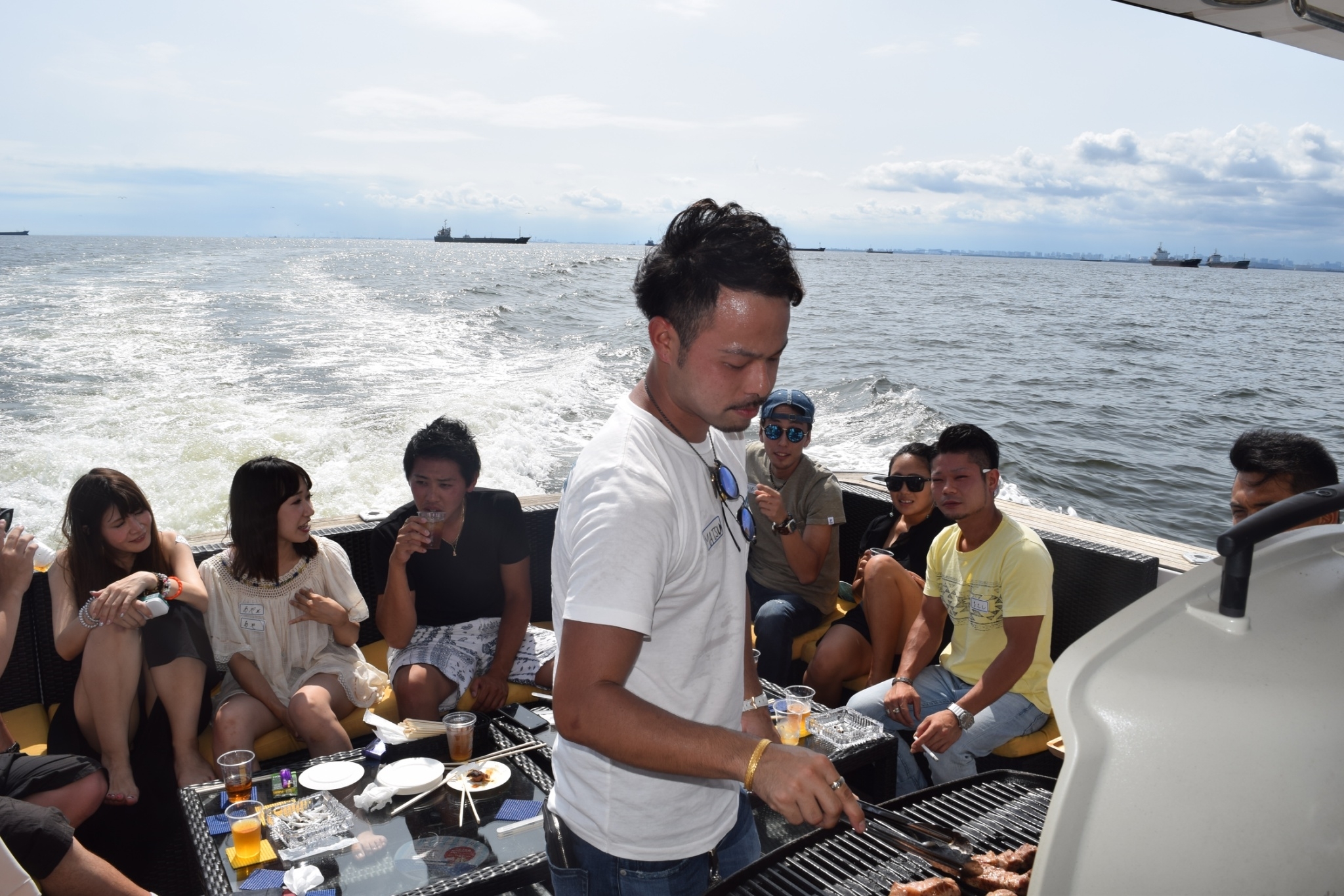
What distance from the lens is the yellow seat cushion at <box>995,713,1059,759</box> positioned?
3217 mm

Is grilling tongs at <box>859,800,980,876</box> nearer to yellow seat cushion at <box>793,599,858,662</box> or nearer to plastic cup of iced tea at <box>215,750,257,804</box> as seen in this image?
plastic cup of iced tea at <box>215,750,257,804</box>

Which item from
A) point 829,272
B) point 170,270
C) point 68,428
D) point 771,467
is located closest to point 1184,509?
point 771,467

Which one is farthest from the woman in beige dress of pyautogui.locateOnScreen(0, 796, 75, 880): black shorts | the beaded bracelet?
pyautogui.locateOnScreen(0, 796, 75, 880): black shorts

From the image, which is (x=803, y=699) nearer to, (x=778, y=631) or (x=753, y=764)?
(x=778, y=631)

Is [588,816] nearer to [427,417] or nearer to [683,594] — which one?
[683,594]

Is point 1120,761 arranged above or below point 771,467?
above

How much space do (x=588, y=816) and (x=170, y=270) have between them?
3029 centimetres

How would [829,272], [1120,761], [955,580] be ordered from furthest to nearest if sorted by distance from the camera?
[829,272]
[955,580]
[1120,761]

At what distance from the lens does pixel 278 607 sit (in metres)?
3.45

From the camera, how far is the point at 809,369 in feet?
52.0

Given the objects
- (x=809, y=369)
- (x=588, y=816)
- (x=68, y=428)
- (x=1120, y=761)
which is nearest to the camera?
(x=1120, y=761)

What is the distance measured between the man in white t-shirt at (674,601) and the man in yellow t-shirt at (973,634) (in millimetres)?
1717

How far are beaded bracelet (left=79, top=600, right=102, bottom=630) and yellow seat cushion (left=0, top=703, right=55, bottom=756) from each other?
44cm

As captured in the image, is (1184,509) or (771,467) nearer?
(771,467)
